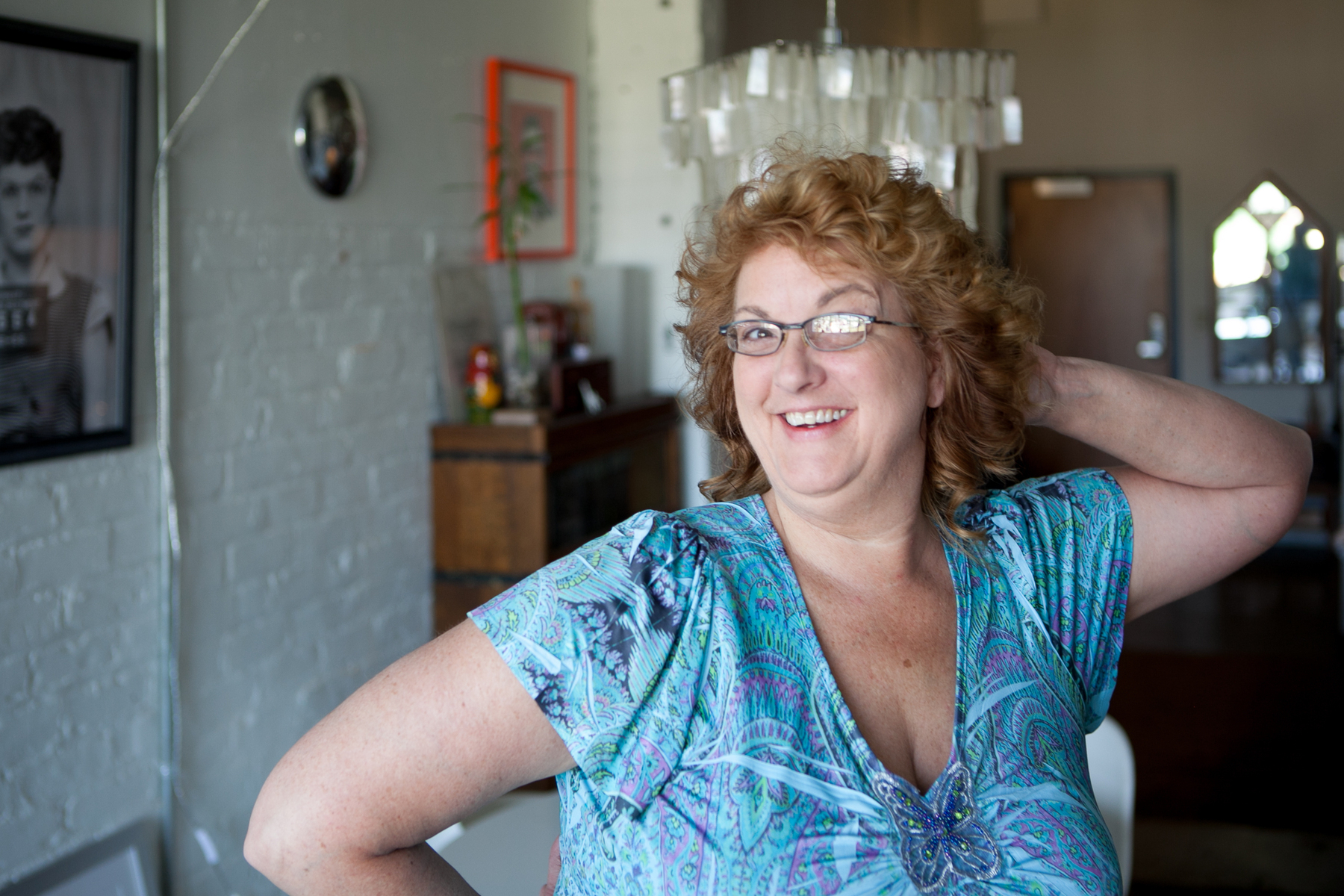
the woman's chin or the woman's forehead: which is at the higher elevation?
the woman's forehead

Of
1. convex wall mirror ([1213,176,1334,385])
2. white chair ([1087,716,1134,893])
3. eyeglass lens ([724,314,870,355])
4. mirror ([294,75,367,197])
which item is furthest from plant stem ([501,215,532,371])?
convex wall mirror ([1213,176,1334,385])

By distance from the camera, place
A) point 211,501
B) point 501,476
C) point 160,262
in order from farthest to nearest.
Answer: point 501,476 < point 211,501 < point 160,262

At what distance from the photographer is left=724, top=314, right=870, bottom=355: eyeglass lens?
133 centimetres

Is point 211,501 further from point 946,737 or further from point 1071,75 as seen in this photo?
point 1071,75

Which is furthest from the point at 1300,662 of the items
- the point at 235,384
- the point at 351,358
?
the point at 235,384

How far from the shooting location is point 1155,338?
26.7 ft

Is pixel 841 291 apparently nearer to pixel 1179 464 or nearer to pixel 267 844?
pixel 1179 464

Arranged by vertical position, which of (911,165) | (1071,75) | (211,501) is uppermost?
(1071,75)

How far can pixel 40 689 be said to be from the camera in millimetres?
2379

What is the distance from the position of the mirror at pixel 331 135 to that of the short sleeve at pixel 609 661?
7.21 ft

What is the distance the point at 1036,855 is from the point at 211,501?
2164mm

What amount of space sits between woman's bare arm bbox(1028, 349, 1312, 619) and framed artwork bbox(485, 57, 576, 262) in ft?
7.99

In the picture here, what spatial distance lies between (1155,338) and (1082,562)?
7.21 m

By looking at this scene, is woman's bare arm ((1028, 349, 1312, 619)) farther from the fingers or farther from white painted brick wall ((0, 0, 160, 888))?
white painted brick wall ((0, 0, 160, 888))
